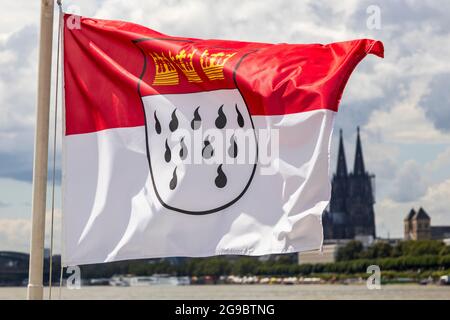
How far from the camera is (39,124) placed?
17.7ft

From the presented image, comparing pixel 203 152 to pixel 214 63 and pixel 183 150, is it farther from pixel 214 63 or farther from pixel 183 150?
pixel 214 63

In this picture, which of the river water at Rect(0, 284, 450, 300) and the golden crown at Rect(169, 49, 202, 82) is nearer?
the golden crown at Rect(169, 49, 202, 82)

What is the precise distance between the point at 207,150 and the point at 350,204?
155 metres

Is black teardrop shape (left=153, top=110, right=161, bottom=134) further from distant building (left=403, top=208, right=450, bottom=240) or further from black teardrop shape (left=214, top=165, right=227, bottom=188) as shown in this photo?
distant building (left=403, top=208, right=450, bottom=240)

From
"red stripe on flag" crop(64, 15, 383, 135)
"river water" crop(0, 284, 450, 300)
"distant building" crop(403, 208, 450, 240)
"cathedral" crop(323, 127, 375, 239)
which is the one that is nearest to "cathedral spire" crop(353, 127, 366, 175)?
"cathedral" crop(323, 127, 375, 239)

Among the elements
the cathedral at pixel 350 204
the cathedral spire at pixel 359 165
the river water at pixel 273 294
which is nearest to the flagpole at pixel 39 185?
the river water at pixel 273 294

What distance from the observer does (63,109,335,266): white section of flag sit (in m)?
5.59

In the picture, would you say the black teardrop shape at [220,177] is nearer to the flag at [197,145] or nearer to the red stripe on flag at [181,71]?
the flag at [197,145]

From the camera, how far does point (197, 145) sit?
5816 millimetres

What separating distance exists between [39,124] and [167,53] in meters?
0.95

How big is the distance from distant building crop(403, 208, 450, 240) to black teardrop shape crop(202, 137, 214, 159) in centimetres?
14807

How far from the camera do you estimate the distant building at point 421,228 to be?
6033 inches
